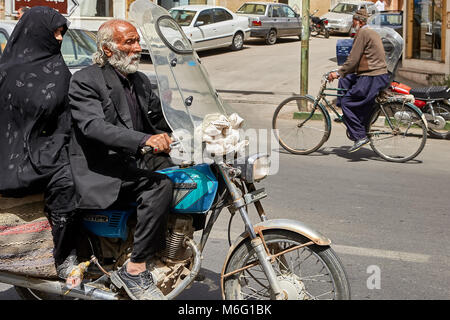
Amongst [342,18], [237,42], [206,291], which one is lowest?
[206,291]

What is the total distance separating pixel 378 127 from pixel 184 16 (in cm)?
1606

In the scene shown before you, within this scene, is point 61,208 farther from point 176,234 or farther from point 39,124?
point 176,234

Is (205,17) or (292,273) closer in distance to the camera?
(292,273)

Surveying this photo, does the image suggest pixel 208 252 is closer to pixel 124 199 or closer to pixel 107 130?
pixel 124 199

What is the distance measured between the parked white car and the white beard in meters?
19.4

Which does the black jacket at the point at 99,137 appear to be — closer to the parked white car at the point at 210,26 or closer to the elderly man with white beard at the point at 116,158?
the elderly man with white beard at the point at 116,158

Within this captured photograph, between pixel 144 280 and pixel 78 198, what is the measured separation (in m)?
0.55

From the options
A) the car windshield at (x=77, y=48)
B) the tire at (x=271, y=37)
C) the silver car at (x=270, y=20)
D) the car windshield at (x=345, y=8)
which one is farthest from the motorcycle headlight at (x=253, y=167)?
the car windshield at (x=345, y=8)

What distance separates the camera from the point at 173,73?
3.62 m

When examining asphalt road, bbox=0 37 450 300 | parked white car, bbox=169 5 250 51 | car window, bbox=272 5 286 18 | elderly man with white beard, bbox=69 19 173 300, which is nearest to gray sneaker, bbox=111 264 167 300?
elderly man with white beard, bbox=69 19 173 300

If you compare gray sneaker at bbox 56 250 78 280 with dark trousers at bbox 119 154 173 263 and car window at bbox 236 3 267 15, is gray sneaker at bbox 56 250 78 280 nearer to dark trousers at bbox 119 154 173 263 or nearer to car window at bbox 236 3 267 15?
dark trousers at bbox 119 154 173 263

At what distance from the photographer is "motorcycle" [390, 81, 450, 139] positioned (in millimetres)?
10266

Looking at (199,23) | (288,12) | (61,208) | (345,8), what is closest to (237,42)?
(199,23)

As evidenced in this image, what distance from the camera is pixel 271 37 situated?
27578 mm
